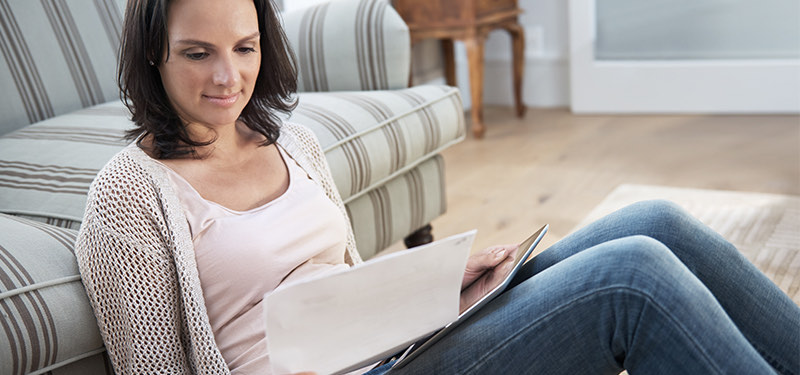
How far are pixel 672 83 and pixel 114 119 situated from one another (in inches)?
92.8

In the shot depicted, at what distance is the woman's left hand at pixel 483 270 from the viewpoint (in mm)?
1032

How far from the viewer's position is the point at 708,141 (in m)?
2.88

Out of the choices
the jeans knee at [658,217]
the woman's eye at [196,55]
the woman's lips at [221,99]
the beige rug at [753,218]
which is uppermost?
the woman's eye at [196,55]

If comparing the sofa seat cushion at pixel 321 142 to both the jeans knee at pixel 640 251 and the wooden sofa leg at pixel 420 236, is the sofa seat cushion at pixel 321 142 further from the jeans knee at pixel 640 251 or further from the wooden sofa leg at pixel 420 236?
the jeans knee at pixel 640 251

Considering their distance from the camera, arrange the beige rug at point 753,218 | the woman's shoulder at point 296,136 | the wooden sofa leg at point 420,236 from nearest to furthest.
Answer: the woman's shoulder at point 296,136, the beige rug at point 753,218, the wooden sofa leg at point 420,236

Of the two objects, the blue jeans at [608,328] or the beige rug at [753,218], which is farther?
the beige rug at [753,218]

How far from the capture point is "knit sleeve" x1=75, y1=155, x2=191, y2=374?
2.95ft

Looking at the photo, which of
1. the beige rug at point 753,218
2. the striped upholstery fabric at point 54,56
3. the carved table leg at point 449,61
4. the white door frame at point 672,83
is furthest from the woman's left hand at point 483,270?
the carved table leg at point 449,61

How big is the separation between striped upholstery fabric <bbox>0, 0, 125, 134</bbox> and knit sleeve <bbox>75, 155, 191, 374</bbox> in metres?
0.85

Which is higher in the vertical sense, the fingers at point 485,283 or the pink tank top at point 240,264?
the pink tank top at point 240,264

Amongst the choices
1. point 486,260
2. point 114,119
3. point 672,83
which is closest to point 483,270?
point 486,260

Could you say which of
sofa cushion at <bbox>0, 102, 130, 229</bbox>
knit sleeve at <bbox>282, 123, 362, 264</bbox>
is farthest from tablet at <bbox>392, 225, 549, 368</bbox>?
sofa cushion at <bbox>0, 102, 130, 229</bbox>

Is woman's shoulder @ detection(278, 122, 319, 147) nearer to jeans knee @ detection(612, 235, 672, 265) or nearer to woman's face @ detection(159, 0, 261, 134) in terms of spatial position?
woman's face @ detection(159, 0, 261, 134)

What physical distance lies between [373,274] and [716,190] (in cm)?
181
